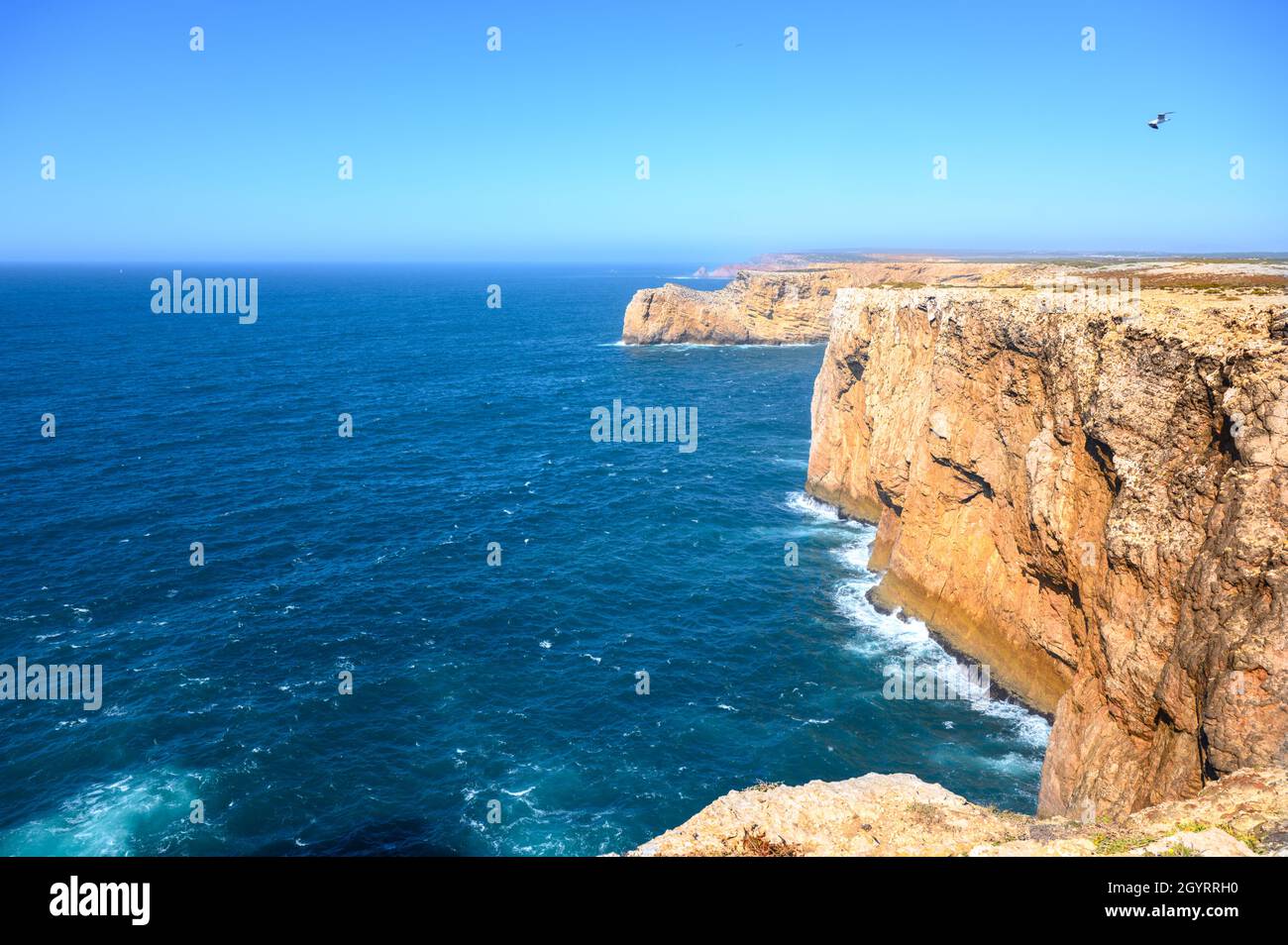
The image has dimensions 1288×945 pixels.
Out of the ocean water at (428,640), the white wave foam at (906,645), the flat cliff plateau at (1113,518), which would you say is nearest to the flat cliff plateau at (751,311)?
the ocean water at (428,640)

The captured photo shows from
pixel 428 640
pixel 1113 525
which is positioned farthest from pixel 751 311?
pixel 1113 525

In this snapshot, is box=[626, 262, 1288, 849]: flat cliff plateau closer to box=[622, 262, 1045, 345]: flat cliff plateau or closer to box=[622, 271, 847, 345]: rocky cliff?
box=[622, 271, 847, 345]: rocky cliff

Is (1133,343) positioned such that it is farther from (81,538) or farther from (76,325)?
(76,325)

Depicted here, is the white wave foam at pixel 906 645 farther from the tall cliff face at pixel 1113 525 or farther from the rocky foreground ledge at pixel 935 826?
the rocky foreground ledge at pixel 935 826

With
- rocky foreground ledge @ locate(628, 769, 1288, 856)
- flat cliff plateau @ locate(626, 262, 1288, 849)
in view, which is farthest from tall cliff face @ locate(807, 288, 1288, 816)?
rocky foreground ledge @ locate(628, 769, 1288, 856)

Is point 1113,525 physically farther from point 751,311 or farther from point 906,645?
point 751,311
